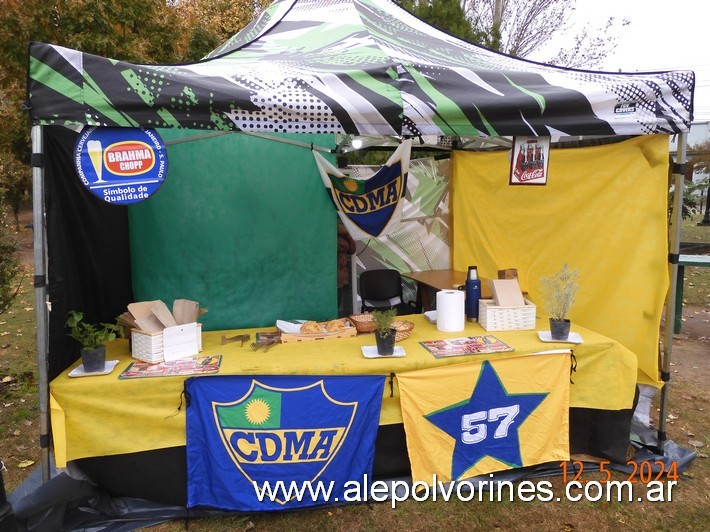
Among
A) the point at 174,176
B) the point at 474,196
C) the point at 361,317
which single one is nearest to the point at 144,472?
the point at 361,317

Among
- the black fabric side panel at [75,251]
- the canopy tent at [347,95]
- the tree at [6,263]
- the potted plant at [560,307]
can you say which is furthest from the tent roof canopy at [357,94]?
the tree at [6,263]

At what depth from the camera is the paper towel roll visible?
3.15m

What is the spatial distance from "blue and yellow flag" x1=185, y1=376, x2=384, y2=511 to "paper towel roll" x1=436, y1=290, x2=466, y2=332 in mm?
785

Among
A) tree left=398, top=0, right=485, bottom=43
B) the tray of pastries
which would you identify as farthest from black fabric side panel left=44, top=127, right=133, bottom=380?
tree left=398, top=0, right=485, bottom=43

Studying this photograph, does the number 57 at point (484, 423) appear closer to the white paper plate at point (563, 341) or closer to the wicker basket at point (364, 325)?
the white paper plate at point (563, 341)

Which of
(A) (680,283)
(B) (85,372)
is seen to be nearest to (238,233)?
(B) (85,372)

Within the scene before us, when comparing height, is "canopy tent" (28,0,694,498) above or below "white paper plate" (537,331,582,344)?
above

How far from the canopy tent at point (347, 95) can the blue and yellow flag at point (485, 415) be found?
111cm

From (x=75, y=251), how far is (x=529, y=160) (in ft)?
9.08

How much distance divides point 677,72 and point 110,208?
364cm

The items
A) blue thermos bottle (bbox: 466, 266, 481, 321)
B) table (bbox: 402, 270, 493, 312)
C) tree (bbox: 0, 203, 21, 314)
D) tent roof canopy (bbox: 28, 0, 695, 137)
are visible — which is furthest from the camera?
table (bbox: 402, 270, 493, 312)

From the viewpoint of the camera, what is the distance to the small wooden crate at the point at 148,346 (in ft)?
→ 8.68

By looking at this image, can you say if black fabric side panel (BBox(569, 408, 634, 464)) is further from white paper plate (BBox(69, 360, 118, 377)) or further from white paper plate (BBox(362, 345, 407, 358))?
white paper plate (BBox(69, 360, 118, 377))

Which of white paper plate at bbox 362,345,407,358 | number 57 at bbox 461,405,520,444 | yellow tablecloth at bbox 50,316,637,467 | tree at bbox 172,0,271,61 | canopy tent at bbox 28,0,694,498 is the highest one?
tree at bbox 172,0,271,61
